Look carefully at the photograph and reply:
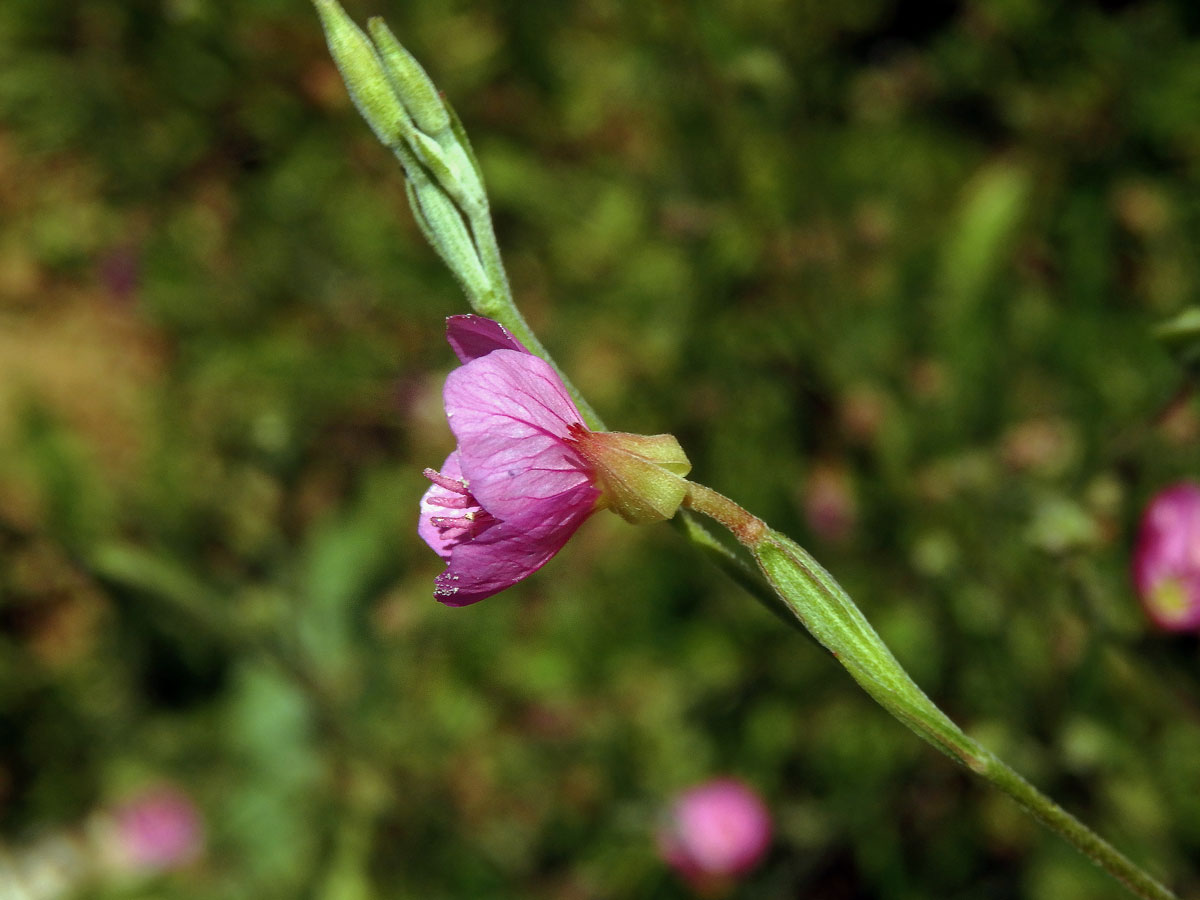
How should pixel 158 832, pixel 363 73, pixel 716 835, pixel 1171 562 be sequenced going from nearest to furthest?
1. pixel 363 73
2. pixel 1171 562
3. pixel 716 835
4. pixel 158 832

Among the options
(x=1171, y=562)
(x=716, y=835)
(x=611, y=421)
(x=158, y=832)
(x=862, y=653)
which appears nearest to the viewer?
(x=862, y=653)

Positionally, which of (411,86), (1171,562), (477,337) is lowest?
(1171,562)

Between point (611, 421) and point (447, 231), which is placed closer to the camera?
point (447, 231)

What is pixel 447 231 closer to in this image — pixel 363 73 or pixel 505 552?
pixel 363 73

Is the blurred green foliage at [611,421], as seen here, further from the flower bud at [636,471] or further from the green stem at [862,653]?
the flower bud at [636,471]

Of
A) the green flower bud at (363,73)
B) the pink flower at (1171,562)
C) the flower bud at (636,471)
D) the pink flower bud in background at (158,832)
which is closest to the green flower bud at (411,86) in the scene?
the green flower bud at (363,73)

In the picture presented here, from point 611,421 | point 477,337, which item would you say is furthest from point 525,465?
point 611,421
